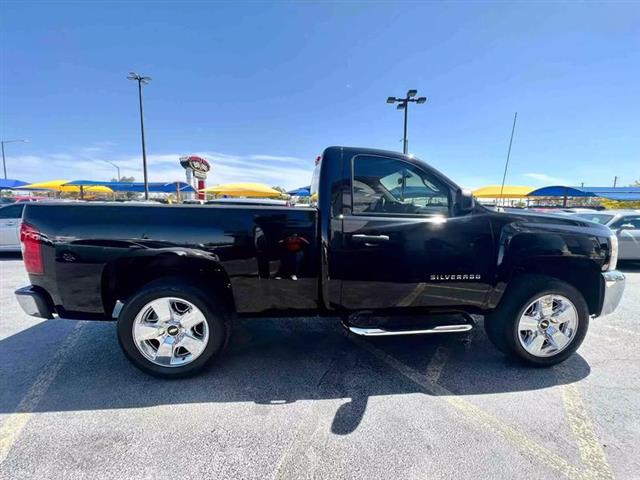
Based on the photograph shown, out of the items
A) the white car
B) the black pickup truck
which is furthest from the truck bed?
the white car

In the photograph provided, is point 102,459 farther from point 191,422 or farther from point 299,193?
point 299,193

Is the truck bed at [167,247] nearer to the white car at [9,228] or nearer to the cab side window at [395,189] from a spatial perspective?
the cab side window at [395,189]

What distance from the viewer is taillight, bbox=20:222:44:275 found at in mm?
2627

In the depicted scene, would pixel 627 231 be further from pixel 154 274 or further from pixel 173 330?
pixel 154 274

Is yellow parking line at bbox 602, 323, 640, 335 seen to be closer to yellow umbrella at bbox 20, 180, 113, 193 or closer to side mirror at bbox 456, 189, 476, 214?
side mirror at bbox 456, 189, 476, 214

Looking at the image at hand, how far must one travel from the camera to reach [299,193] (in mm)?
A: 26719

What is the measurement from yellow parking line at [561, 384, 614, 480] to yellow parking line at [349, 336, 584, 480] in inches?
4.2

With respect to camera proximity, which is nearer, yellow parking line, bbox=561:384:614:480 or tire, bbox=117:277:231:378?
yellow parking line, bbox=561:384:614:480

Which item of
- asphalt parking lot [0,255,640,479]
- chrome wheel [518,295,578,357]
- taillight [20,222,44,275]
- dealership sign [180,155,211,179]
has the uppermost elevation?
dealership sign [180,155,211,179]

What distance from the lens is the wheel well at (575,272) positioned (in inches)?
121

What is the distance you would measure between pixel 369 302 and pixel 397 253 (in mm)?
523

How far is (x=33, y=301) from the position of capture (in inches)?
107

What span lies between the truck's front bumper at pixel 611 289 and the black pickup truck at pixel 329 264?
0.01 meters

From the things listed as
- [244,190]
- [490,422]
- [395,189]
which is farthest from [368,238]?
[244,190]
